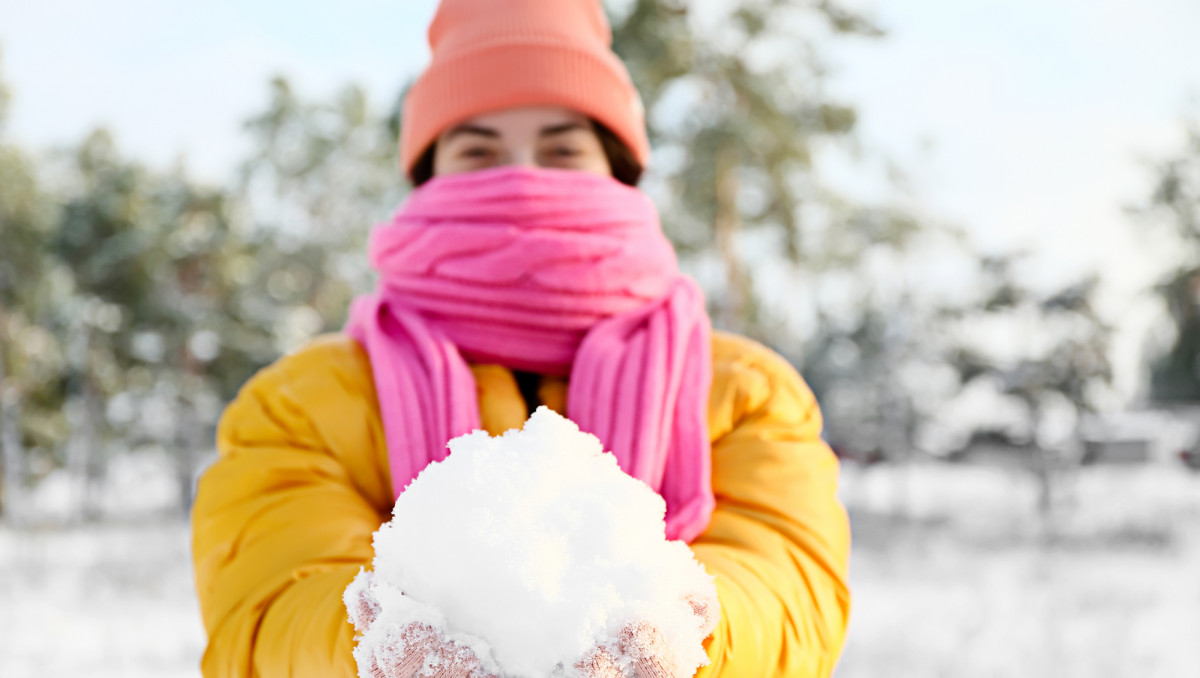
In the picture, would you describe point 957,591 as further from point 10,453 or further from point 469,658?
point 10,453

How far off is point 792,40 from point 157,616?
11730 mm

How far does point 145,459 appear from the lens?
23453 millimetres

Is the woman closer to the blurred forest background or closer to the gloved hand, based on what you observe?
the gloved hand

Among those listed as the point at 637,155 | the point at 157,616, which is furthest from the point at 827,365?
the point at 637,155

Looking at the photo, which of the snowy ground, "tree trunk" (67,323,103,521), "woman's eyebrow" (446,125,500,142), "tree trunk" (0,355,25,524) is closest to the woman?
"woman's eyebrow" (446,125,500,142)

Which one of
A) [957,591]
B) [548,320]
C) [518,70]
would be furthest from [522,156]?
[957,591]

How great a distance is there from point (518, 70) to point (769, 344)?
1516 cm

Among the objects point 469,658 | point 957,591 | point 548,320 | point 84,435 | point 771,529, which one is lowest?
point 84,435

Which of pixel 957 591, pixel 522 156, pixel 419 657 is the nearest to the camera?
pixel 419 657

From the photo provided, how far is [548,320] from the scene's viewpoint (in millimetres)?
1720

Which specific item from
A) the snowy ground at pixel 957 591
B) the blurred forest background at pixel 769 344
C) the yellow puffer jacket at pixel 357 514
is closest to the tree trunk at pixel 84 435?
the blurred forest background at pixel 769 344

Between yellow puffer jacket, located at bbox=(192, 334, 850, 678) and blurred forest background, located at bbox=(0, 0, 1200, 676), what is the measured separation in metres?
4.59

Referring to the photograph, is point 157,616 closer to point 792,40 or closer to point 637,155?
point 637,155

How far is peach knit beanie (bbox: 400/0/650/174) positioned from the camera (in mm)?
1930
